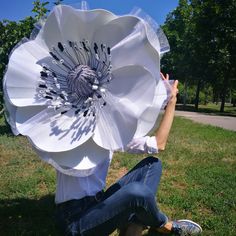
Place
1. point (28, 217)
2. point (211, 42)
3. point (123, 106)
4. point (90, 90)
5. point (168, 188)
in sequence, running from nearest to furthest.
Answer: point (123, 106) < point (90, 90) < point (28, 217) < point (168, 188) < point (211, 42)

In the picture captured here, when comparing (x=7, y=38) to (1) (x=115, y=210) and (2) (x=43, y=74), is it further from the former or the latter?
(1) (x=115, y=210)

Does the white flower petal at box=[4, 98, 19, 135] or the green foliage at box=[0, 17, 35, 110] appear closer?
the white flower petal at box=[4, 98, 19, 135]

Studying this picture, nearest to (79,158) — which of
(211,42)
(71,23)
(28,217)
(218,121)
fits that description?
(71,23)

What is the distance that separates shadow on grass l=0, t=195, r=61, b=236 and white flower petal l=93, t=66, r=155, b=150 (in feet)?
4.24

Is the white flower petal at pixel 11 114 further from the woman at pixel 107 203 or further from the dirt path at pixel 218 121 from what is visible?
the dirt path at pixel 218 121

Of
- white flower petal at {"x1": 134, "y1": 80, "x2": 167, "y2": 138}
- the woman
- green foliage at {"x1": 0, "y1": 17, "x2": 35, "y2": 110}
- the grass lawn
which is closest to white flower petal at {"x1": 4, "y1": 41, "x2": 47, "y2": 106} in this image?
the woman

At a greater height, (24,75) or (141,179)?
(24,75)

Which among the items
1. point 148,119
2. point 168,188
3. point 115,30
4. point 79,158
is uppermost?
point 115,30

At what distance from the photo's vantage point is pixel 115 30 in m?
2.34

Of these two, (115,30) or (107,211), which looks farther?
(107,211)

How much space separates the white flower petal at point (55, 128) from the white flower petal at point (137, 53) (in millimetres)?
383

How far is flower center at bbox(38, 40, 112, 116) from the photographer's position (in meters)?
2.34

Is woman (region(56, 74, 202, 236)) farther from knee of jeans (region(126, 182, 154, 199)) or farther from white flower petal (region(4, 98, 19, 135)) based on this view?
white flower petal (region(4, 98, 19, 135))

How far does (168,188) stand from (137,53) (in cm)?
262
